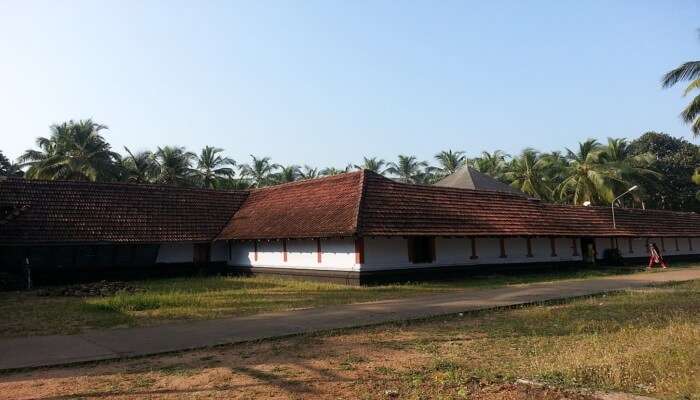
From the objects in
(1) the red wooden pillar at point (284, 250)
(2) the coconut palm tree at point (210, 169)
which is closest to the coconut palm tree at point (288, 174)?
(2) the coconut palm tree at point (210, 169)

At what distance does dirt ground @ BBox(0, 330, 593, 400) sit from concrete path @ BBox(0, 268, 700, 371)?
672 millimetres

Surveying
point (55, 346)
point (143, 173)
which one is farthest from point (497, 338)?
point (143, 173)

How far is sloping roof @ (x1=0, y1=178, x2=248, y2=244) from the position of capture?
912 inches

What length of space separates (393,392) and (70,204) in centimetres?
2329

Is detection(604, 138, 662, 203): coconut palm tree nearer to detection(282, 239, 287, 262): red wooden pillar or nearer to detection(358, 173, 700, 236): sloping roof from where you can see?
detection(358, 173, 700, 236): sloping roof

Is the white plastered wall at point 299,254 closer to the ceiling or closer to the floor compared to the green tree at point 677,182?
closer to the floor

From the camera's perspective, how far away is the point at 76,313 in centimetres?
1392

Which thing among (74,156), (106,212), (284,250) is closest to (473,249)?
(284,250)

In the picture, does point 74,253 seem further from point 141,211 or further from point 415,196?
point 415,196

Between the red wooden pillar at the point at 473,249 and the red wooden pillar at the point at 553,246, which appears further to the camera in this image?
the red wooden pillar at the point at 553,246

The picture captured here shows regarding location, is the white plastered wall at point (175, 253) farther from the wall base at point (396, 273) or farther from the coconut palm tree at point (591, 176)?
the coconut palm tree at point (591, 176)

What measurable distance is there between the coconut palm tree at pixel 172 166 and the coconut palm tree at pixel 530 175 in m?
26.7

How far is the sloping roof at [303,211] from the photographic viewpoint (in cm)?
2136

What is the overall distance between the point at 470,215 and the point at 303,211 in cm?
757
